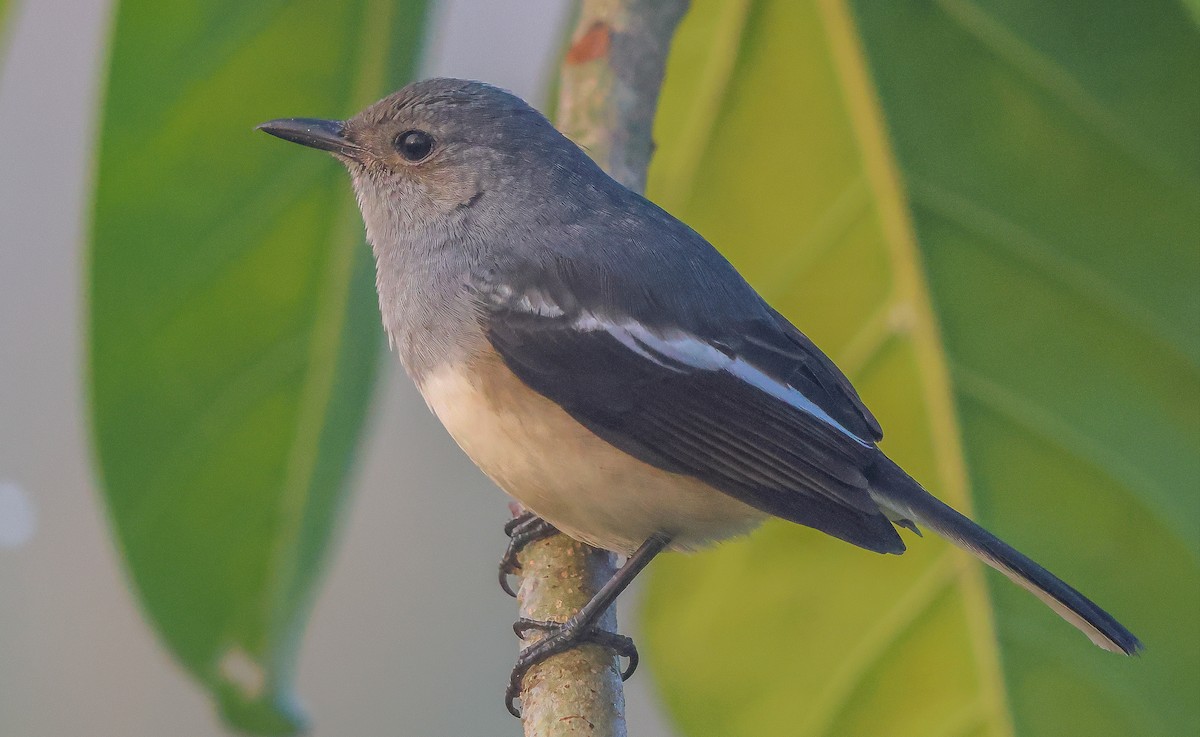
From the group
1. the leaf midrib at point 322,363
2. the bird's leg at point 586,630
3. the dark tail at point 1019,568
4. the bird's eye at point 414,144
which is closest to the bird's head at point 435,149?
the bird's eye at point 414,144

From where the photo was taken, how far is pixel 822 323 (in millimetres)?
2051

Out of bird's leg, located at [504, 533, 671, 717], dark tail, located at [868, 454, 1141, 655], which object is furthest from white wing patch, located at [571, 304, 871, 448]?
bird's leg, located at [504, 533, 671, 717]

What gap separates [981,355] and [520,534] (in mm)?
811

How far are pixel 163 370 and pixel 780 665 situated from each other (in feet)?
3.76

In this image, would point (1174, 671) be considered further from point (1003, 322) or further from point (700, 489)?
point (700, 489)

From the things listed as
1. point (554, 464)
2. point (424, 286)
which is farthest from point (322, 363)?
point (554, 464)

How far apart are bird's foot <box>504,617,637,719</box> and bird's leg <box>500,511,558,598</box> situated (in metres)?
0.18

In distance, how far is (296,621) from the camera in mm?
1879

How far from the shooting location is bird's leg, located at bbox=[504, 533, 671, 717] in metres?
1.52

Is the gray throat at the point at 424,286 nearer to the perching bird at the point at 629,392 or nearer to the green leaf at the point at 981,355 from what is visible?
the perching bird at the point at 629,392

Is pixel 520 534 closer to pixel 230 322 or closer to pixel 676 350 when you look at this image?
pixel 676 350

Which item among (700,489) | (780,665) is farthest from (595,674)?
(780,665)

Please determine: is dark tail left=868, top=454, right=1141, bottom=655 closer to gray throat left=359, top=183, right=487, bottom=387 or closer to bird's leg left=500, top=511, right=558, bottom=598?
bird's leg left=500, top=511, right=558, bottom=598

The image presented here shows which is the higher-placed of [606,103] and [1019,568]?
[606,103]
